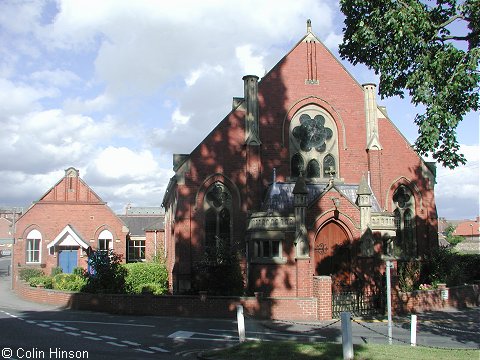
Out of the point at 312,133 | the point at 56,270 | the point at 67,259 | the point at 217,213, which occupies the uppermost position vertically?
the point at 312,133

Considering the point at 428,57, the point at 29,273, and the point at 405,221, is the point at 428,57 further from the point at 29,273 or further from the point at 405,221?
the point at 29,273

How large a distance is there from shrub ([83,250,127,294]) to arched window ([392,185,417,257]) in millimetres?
13620

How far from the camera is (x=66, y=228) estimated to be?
41.9 m

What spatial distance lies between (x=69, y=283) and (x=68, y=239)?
15.1 metres

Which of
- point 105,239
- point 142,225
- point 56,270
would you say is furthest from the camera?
point 142,225

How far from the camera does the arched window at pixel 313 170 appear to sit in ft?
87.7

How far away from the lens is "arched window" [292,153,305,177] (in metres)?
26.5

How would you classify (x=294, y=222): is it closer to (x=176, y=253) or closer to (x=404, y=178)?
(x=176, y=253)

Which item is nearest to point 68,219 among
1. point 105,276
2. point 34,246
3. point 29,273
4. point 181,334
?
point 34,246

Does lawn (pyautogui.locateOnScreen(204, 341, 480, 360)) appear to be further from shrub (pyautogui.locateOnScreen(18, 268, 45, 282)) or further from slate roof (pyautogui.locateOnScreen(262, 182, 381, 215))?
shrub (pyautogui.locateOnScreen(18, 268, 45, 282))

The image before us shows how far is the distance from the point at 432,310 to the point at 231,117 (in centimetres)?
1276

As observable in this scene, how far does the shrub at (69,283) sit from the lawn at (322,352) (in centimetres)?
1361

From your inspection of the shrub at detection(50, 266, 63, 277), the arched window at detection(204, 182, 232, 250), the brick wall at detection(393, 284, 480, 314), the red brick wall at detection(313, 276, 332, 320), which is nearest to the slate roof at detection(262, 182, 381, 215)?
the arched window at detection(204, 182, 232, 250)

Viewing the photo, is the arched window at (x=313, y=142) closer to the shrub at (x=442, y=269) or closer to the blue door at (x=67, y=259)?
the shrub at (x=442, y=269)
